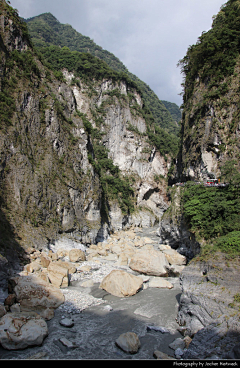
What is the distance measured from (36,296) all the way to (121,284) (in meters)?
5.27

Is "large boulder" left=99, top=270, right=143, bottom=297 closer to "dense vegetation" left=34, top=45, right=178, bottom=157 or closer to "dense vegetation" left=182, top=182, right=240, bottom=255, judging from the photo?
"dense vegetation" left=182, top=182, right=240, bottom=255

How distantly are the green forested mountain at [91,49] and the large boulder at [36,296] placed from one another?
8557 cm

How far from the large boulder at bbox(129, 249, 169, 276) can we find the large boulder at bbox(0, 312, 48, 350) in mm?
10139

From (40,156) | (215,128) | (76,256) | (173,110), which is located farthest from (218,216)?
(173,110)

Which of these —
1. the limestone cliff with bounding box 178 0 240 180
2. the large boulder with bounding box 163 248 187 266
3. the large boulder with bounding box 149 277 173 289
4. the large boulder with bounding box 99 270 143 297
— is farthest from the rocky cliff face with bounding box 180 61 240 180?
the large boulder with bounding box 99 270 143 297

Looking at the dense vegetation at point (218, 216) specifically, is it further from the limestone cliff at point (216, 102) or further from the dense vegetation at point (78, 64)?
the dense vegetation at point (78, 64)

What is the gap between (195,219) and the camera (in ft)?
48.4

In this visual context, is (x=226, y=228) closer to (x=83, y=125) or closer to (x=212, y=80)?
(x=212, y=80)

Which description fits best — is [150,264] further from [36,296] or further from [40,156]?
[40,156]

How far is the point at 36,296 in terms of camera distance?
9.82 meters

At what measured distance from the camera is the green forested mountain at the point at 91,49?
8831 centimetres

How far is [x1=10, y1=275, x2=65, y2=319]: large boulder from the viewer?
9.37 meters

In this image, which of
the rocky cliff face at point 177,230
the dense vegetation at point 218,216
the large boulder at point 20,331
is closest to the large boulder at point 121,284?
the dense vegetation at point 218,216

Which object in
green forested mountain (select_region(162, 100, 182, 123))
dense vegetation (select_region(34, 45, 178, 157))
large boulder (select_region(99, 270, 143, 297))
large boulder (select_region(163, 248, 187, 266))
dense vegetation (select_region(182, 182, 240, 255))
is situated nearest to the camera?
dense vegetation (select_region(182, 182, 240, 255))
